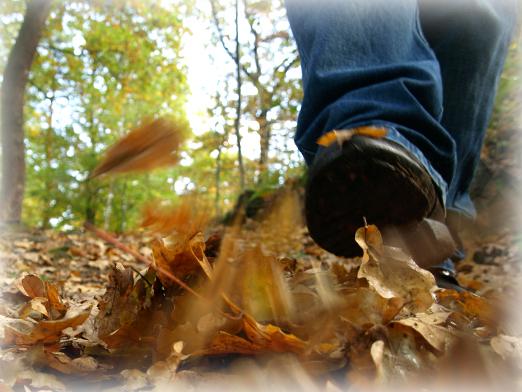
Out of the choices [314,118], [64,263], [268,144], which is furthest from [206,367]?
[268,144]

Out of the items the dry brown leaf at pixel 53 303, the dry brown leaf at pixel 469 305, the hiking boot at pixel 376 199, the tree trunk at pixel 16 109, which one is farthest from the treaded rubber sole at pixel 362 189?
the tree trunk at pixel 16 109

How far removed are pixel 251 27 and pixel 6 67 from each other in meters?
3.65

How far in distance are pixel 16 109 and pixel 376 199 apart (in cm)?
658

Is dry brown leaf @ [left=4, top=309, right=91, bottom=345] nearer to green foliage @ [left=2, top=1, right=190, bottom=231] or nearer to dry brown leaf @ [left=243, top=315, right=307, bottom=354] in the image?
dry brown leaf @ [left=243, top=315, right=307, bottom=354]

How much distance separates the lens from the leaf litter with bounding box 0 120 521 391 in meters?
0.66

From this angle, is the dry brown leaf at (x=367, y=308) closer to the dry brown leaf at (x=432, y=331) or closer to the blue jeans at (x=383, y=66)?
the dry brown leaf at (x=432, y=331)

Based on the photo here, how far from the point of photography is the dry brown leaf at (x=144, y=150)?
822 mm

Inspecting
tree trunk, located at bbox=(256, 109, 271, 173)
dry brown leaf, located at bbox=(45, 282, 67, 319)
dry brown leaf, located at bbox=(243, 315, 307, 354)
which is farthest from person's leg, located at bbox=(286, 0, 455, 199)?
tree trunk, located at bbox=(256, 109, 271, 173)

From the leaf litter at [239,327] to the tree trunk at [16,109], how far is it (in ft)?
19.3

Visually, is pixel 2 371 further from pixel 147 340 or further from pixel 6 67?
pixel 6 67

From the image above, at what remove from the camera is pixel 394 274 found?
0.83m

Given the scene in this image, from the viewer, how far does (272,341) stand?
70 centimetres

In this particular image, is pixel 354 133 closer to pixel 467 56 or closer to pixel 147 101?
pixel 467 56

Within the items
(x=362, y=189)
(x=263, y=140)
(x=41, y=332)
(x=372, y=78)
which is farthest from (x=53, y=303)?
(x=263, y=140)
